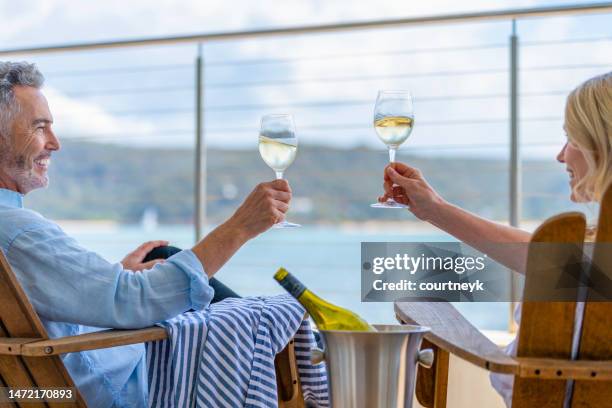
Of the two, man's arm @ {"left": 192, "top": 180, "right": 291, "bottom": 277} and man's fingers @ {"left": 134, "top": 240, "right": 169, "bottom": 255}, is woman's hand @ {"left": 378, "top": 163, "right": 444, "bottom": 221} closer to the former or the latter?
man's arm @ {"left": 192, "top": 180, "right": 291, "bottom": 277}

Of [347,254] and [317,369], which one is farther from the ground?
[317,369]

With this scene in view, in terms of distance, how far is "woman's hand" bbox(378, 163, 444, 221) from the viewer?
5.21 feet

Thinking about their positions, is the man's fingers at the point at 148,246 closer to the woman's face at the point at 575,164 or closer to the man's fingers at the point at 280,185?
the man's fingers at the point at 280,185

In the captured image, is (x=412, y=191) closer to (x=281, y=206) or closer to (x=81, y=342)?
(x=281, y=206)

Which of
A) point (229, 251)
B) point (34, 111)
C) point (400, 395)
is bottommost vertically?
point (400, 395)

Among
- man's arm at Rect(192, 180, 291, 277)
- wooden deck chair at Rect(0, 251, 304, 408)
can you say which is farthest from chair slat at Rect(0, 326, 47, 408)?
man's arm at Rect(192, 180, 291, 277)

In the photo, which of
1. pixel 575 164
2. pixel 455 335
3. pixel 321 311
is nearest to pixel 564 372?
pixel 455 335

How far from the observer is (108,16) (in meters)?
18.9

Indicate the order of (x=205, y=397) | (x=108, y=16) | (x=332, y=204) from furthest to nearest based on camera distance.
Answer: (x=108, y=16)
(x=332, y=204)
(x=205, y=397)

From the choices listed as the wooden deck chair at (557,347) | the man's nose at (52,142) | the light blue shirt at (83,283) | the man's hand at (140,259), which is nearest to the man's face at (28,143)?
the man's nose at (52,142)

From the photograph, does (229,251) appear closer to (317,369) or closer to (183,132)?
(317,369)

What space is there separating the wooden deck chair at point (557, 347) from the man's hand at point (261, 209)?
444mm

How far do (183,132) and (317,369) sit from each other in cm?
162

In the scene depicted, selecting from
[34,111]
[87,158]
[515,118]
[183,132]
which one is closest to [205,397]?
[34,111]
